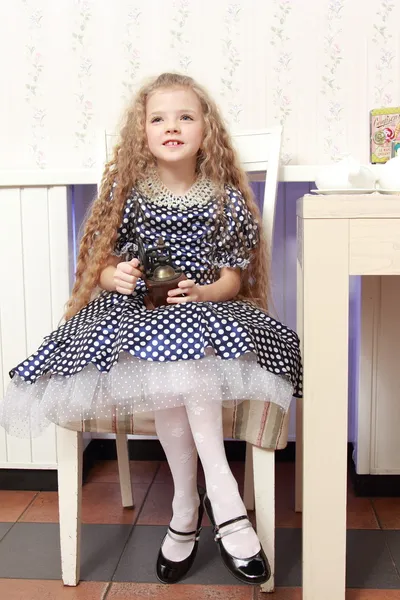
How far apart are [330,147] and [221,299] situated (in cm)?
57

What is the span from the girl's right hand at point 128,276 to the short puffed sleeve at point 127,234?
0.49 ft

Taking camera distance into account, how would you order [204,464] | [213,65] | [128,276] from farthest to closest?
[213,65] → [128,276] → [204,464]

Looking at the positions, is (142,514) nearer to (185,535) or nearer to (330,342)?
A: (185,535)

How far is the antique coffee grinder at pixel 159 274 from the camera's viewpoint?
4.14 ft

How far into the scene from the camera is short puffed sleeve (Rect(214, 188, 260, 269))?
145 centimetres

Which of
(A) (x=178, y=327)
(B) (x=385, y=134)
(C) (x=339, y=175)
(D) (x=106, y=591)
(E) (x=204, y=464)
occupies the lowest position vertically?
(D) (x=106, y=591)

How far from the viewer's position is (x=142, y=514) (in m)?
1.59

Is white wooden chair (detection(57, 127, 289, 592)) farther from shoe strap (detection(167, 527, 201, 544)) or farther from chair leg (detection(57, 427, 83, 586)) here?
shoe strap (detection(167, 527, 201, 544))

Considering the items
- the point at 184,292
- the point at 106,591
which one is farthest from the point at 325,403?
the point at 106,591

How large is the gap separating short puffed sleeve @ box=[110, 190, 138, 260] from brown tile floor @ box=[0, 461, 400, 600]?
60cm

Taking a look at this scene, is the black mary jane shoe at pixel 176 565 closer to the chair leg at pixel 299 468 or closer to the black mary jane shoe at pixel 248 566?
the black mary jane shoe at pixel 248 566

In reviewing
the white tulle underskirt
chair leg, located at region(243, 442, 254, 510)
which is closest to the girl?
the white tulle underskirt

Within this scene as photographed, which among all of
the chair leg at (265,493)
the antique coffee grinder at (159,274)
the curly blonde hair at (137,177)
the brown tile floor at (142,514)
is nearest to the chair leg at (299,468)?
the brown tile floor at (142,514)

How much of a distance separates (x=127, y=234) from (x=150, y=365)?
1.36ft
